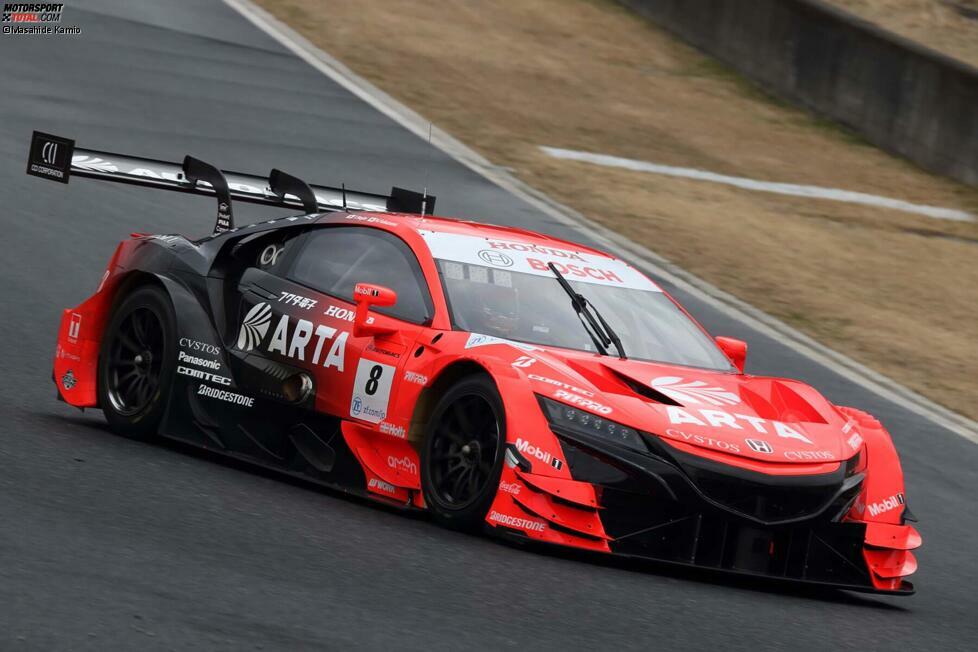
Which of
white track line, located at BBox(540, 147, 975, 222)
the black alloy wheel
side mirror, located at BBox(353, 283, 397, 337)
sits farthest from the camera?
white track line, located at BBox(540, 147, 975, 222)

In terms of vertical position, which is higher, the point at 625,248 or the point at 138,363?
the point at 625,248

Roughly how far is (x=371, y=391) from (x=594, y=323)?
1.05 meters

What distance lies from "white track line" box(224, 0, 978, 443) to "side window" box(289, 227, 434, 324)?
5109mm

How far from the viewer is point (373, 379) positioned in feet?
24.1

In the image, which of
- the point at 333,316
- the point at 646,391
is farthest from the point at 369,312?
the point at 646,391

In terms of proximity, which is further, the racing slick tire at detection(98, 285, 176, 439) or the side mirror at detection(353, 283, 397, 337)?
the racing slick tire at detection(98, 285, 176, 439)

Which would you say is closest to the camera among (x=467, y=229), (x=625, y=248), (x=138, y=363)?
(x=467, y=229)

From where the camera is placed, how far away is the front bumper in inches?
254

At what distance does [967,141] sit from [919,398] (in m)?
8.30

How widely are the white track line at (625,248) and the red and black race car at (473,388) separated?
14.9 feet

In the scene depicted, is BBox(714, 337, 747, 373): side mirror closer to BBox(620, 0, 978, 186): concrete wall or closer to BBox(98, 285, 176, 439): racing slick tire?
BBox(98, 285, 176, 439): racing slick tire

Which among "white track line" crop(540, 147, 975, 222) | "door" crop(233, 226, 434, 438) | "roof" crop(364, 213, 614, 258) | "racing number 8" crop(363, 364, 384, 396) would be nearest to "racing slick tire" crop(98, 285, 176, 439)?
"door" crop(233, 226, 434, 438)

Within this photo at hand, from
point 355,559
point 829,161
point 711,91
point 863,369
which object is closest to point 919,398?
point 863,369

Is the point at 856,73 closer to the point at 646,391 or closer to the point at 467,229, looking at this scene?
the point at 467,229
